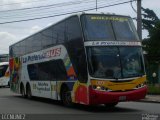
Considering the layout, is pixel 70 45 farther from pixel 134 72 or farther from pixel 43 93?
pixel 43 93

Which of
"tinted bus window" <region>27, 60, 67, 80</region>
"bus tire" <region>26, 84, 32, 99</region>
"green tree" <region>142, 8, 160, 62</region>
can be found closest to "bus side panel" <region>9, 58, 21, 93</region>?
"bus tire" <region>26, 84, 32, 99</region>

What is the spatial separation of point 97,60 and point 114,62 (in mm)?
689

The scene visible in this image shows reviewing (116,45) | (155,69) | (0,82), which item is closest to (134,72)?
(116,45)

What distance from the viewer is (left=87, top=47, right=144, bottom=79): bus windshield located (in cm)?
1759

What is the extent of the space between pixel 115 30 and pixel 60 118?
4.92 meters

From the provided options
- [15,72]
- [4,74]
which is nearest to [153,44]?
[4,74]

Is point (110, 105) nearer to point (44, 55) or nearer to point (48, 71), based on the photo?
point (48, 71)

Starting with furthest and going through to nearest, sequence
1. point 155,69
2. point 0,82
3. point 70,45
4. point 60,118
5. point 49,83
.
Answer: point 0,82 → point 155,69 → point 49,83 → point 70,45 → point 60,118

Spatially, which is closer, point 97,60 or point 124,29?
point 97,60

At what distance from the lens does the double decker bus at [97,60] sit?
57.6ft

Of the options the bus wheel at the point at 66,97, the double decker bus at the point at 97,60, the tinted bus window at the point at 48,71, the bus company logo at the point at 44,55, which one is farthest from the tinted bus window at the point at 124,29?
the bus wheel at the point at 66,97

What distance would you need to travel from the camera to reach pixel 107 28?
18516 millimetres

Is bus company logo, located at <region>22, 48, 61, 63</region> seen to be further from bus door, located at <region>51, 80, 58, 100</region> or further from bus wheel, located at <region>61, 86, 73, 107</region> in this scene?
bus wheel, located at <region>61, 86, 73, 107</region>

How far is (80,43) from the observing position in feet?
60.0
